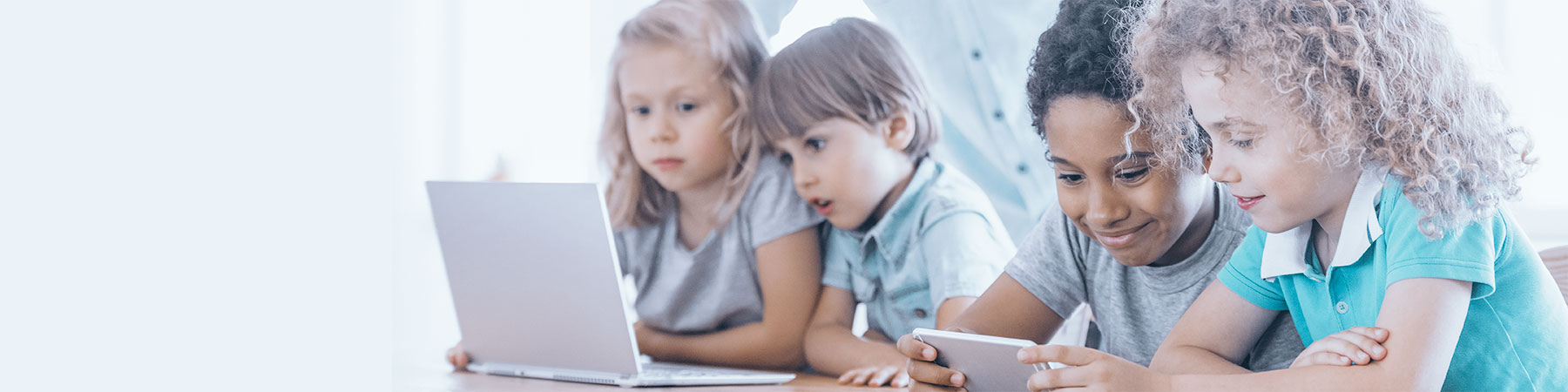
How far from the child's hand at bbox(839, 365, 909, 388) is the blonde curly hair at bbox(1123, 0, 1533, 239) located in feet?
1.69

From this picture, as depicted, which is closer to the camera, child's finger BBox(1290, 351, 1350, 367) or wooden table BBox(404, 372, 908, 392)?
child's finger BBox(1290, 351, 1350, 367)

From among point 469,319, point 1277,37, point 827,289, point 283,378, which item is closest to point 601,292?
point 469,319

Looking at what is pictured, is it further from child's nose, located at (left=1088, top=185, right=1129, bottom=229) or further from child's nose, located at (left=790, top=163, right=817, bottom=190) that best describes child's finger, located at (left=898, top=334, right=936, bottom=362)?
child's nose, located at (left=790, top=163, right=817, bottom=190)

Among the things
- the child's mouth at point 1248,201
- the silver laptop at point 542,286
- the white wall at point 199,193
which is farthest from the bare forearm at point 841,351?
the white wall at point 199,193

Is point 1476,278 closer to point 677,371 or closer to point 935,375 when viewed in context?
point 935,375

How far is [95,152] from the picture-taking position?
7.18 ft

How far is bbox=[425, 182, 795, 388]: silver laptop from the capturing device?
1.17 meters

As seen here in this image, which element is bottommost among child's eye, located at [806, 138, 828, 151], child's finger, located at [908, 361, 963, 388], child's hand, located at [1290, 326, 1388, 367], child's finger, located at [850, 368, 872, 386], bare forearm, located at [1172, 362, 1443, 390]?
child's finger, located at [850, 368, 872, 386]

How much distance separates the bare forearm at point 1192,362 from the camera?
3.01 ft

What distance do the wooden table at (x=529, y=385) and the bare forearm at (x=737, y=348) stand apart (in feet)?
0.62

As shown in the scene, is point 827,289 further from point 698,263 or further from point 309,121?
point 309,121

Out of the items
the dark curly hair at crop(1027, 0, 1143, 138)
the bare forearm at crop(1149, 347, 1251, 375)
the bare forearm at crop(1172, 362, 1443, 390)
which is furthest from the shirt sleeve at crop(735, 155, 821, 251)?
the bare forearm at crop(1172, 362, 1443, 390)

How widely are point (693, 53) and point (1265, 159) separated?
0.90m

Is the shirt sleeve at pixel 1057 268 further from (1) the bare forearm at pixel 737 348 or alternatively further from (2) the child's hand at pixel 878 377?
(1) the bare forearm at pixel 737 348
